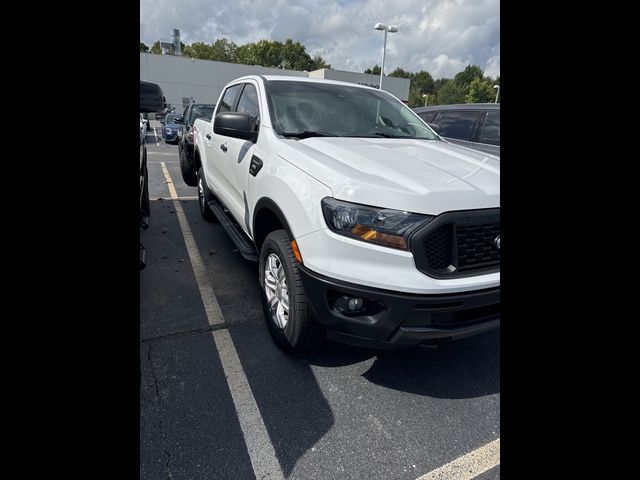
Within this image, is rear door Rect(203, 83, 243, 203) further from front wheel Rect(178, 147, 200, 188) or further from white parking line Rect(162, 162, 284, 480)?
front wheel Rect(178, 147, 200, 188)

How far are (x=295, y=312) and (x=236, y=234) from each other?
1589 millimetres

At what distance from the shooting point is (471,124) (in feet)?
19.0

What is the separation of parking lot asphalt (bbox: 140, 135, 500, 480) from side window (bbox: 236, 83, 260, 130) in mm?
1612

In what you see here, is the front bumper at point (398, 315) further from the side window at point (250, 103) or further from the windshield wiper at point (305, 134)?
the side window at point (250, 103)

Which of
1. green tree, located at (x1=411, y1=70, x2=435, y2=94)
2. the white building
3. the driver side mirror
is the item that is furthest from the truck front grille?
green tree, located at (x1=411, y1=70, x2=435, y2=94)

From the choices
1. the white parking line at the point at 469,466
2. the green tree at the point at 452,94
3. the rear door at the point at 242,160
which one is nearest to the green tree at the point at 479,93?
the green tree at the point at 452,94

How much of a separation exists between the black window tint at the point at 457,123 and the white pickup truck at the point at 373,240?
330 centimetres

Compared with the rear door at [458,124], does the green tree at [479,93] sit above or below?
above

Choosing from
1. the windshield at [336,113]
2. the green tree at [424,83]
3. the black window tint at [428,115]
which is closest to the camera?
the windshield at [336,113]

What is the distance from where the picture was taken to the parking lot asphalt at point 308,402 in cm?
190

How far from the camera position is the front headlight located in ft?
6.29

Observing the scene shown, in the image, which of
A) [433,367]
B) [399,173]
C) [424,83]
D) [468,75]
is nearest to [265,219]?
[399,173]

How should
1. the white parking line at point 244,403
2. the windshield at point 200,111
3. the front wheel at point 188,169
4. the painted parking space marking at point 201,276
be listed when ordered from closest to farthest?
the white parking line at point 244,403 → the painted parking space marking at point 201,276 → the front wheel at point 188,169 → the windshield at point 200,111
